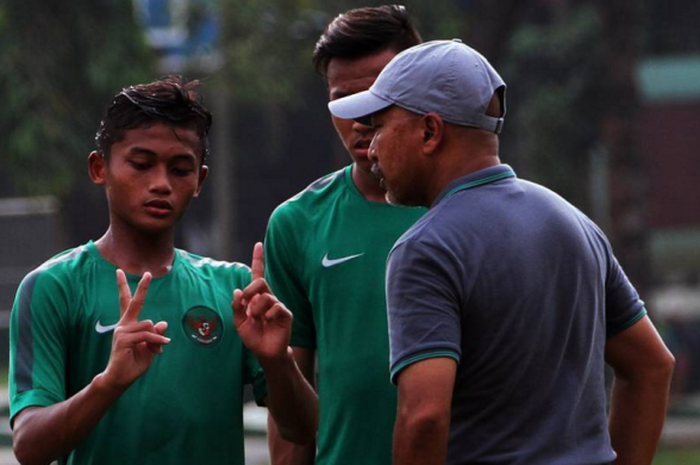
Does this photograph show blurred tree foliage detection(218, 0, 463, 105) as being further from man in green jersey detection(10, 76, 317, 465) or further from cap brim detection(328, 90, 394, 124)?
cap brim detection(328, 90, 394, 124)

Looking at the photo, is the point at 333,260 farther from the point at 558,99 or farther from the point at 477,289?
the point at 558,99

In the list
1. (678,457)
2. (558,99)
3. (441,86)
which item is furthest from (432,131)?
(558,99)

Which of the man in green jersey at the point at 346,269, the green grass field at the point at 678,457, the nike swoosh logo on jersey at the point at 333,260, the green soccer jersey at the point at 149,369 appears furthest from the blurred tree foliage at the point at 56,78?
the green soccer jersey at the point at 149,369

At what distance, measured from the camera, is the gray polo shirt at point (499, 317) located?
137 inches

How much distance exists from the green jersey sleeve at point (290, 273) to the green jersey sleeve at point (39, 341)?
31.3 inches

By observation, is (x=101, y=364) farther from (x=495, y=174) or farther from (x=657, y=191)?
(x=657, y=191)

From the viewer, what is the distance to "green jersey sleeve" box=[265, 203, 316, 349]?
459cm

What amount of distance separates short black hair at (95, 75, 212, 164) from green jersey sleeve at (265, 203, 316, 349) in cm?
39

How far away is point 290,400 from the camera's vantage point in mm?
4180

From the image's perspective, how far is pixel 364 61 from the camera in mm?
4629

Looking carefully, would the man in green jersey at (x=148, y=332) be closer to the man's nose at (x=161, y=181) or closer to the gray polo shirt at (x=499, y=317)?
the man's nose at (x=161, y=181)

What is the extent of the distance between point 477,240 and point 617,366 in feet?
2.34

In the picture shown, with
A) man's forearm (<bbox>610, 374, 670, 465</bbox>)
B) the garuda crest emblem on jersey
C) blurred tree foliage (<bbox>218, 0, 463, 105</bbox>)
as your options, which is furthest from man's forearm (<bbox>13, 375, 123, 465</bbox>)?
blurred tree foliage (<bbox>218, 0, 463, 105</bbox>)

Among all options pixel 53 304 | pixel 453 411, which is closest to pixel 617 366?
pixel 453 411
